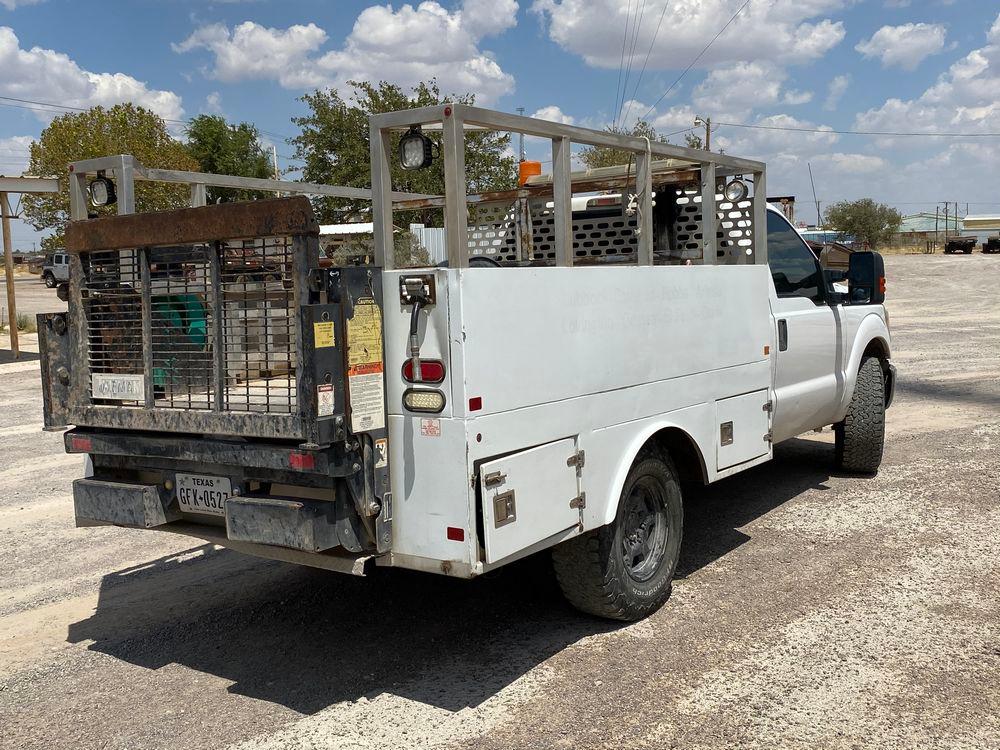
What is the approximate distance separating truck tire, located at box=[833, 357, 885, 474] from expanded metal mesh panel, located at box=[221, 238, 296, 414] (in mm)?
5045

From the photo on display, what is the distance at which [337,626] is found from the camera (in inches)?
191

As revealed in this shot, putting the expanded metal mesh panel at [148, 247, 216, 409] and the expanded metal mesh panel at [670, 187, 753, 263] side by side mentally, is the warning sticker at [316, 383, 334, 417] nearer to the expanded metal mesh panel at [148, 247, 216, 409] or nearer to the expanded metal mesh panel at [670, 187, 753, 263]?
the expanded metal mesh panel at [148, 247, 216, 409]

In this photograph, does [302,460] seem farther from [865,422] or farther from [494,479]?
[865,422]

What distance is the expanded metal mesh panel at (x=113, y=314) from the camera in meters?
4.19

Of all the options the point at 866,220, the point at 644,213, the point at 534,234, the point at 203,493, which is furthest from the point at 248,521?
the point at 866,220

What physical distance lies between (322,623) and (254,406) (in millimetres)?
1503

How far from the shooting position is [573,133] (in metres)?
4.30

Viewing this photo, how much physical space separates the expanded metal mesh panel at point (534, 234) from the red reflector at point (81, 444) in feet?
9.46

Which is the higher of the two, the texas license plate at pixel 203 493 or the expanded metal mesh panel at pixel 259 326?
the expanded metal mesh panel at pixel 259 326

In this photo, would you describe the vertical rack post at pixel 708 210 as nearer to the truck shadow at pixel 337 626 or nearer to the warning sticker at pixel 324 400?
the truck shadow at pixel 337 626

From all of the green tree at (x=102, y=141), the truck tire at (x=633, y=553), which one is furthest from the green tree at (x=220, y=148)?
the truck tire at (x=633, y=553)

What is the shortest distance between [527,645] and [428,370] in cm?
160

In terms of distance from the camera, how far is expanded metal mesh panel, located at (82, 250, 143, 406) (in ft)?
13.7

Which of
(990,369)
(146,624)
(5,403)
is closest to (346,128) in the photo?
(5,403)
